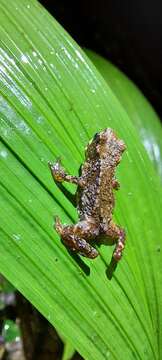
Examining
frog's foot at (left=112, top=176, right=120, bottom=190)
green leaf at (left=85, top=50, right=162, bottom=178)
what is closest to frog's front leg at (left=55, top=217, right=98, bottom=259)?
frog's foot at (left=112, top=176, right=120, bottom=190)

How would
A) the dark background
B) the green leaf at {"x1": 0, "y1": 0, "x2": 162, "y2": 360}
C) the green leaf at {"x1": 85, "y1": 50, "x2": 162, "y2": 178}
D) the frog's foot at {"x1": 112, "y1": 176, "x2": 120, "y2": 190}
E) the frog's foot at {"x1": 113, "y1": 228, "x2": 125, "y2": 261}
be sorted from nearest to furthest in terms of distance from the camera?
1. the green leaf at {"x1": 0, "y1": 0, "x2": 162, "y2": 360}
2. the frog's foot at {"x1": 113, "y1": 228, "x2": 125, "y2": 261}
3. the frog's foot at {"x1": 112, "y1": 176, "x2": 120, "y2": 190}
4. the green leaf at {"x1": 85, "y1": 50, "x2": 162, "y2": 178}
5. the dark background

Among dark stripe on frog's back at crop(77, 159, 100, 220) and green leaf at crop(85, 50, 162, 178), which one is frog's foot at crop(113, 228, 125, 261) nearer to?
dark stripe on frog's back at crop(77, 159, 100, 220)

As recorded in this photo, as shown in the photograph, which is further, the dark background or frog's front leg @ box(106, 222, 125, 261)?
the dark background

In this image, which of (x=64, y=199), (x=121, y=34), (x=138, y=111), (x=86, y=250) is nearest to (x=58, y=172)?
(x=64, y=199)

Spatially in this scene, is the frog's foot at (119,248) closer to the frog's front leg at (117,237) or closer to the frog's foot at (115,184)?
the frog's front leg at (117,237)

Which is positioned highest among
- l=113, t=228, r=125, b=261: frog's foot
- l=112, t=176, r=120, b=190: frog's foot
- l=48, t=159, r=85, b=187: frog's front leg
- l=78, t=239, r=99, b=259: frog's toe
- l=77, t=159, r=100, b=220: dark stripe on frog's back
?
l=48, t=159, r=85, b=187: frog's front leg

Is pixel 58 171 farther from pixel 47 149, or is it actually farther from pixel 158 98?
pixel 158 98

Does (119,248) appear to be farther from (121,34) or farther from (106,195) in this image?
(121,34)
